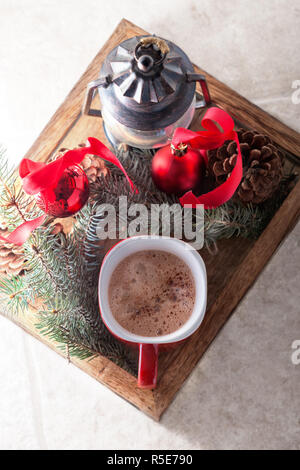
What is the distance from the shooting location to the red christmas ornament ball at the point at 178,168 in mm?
637

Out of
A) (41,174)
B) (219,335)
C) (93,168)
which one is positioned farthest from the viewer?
(219,335)

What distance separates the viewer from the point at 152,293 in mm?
647

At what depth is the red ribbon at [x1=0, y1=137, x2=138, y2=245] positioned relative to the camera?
0.55m

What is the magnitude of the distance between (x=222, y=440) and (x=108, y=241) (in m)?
0.42

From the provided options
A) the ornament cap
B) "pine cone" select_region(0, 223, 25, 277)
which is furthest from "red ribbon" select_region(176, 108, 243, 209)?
"pine cone" select_region(0, 223, 25, 277)

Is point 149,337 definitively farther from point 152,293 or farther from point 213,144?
point 213,144

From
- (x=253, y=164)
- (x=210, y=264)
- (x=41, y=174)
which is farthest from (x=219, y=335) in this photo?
(x=41, y=174)

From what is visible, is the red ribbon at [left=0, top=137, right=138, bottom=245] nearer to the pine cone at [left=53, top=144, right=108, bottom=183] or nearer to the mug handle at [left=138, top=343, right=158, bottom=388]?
the pine cone at [left=53, top=144, right=108, bottom=183]

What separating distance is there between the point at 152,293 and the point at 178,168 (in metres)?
0.18

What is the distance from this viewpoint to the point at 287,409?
2.64 feet

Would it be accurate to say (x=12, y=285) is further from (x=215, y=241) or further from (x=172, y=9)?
(x=172, y=9)

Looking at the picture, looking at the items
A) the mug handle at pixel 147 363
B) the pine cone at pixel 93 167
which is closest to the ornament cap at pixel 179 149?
the pine cone at pixel 93 167

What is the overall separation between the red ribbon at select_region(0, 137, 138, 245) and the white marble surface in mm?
317

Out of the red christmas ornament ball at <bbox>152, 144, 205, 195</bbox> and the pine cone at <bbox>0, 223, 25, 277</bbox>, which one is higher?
the red christmas ornament ball at <bbox>152, 144, 205, 195</bbox>
